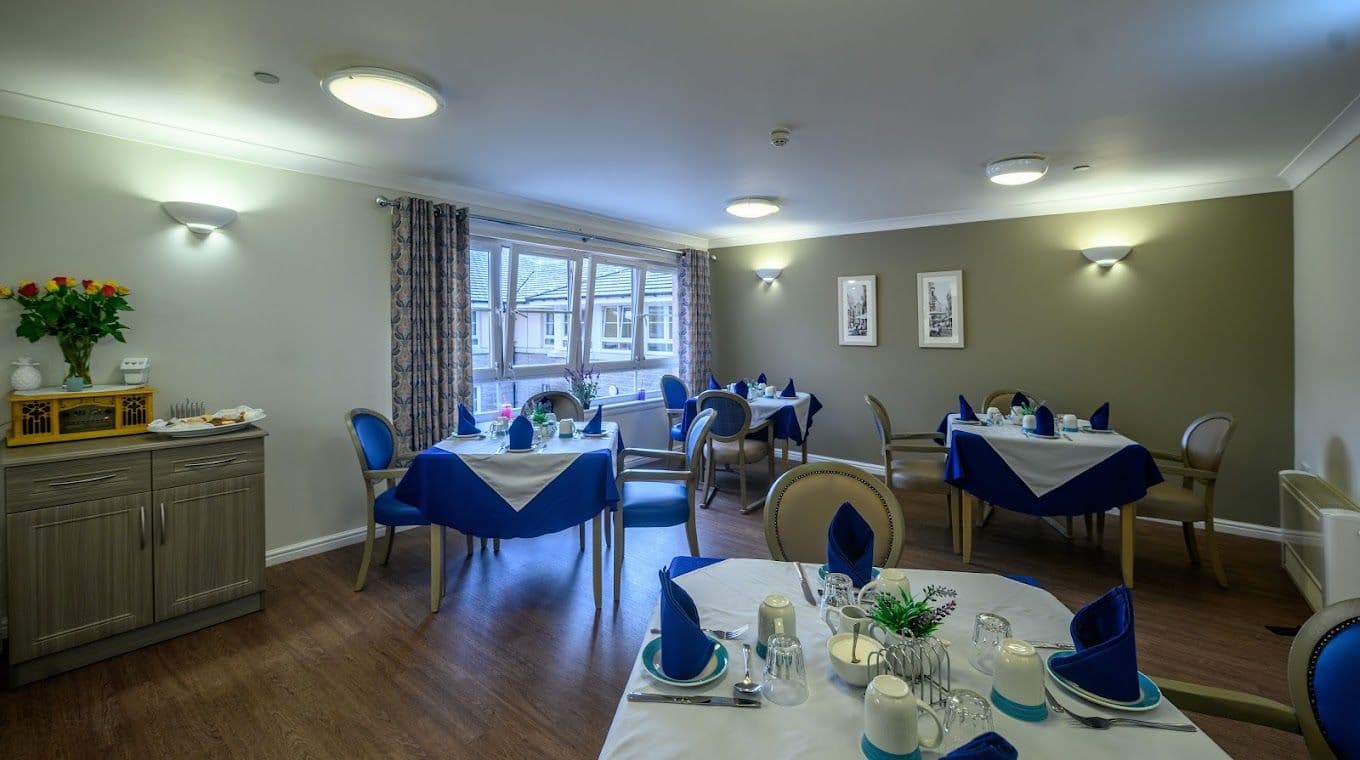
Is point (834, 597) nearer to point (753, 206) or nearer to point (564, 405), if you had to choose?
point (564, 405)

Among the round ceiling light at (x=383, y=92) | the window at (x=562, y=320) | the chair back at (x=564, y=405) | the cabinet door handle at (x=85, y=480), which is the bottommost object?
the cabinet door handle at (x=85, y=480)

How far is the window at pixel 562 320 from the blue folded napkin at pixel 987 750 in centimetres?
463

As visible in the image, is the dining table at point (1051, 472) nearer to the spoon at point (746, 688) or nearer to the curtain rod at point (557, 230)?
the spoon at point (746, 688)

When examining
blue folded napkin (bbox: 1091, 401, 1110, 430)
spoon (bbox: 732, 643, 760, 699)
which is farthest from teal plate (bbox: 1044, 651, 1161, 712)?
blue folded napkin (bbox: 1091, 401, 1110, 430)

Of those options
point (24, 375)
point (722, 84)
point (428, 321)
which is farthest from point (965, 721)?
point (428, 321)

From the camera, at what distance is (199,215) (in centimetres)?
319

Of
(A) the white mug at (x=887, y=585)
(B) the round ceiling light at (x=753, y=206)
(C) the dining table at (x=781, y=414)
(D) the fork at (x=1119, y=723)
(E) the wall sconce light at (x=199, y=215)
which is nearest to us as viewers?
(D) the fork at (x=1119, y=723)

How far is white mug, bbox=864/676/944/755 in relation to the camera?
96cm

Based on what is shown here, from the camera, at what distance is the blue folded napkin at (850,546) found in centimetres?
159

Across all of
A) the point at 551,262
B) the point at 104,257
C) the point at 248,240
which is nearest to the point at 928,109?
the point at 551,262

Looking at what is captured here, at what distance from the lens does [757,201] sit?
4664 millimetres

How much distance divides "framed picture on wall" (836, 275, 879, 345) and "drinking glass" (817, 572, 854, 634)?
4.78 metres

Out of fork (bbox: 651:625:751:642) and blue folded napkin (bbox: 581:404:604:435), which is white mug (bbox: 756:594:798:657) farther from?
blue folded napkin (bbox: 581:404:604:435)

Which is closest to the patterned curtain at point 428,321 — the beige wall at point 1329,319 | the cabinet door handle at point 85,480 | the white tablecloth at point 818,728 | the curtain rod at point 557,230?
the curtain rod at point 557,230
